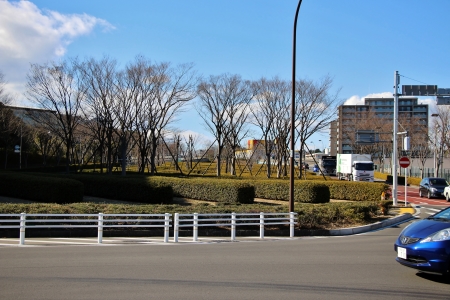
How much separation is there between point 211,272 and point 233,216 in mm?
5291

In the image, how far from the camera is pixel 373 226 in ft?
57.9

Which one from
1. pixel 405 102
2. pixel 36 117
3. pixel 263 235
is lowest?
pixel 263 235

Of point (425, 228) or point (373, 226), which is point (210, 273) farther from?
point (373, 226)

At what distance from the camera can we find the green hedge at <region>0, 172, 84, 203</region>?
75.0ft

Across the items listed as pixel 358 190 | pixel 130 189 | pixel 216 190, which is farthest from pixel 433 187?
pixel 130 189

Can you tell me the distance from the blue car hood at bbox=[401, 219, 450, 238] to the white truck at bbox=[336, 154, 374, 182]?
39.0m

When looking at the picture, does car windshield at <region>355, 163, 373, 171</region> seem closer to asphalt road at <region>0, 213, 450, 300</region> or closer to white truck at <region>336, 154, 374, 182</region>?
→ white truck at <region>336, 154, 374, 182</region>

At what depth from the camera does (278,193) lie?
2869cm

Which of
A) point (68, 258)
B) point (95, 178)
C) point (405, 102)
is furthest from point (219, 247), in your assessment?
point (405, 102)

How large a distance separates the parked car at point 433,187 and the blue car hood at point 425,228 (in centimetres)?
2956

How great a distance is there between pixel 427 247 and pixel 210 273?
384 cm

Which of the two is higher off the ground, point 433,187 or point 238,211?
point 433,187

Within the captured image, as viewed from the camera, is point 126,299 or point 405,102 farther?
point 405,102

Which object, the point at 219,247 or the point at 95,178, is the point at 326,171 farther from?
the point at 219,247
